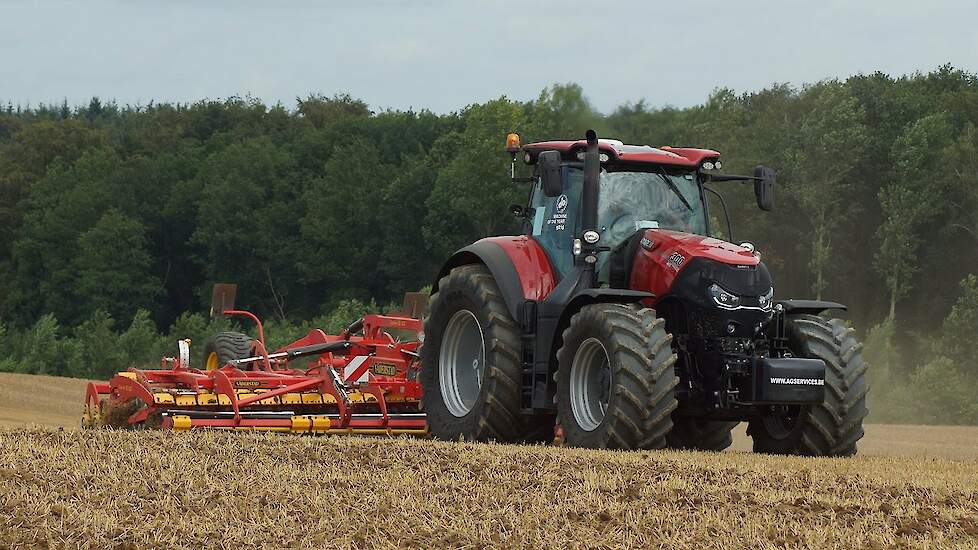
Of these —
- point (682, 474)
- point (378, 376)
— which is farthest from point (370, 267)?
point (682, 474)

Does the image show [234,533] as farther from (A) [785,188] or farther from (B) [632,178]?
(A) [785,188]

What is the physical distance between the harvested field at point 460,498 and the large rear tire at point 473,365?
161cm

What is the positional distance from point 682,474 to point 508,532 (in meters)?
1.85

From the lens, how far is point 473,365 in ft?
44.6

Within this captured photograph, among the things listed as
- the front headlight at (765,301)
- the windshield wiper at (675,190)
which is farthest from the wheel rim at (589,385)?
the windshield wiper at (675,190)

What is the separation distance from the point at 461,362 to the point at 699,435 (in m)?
2.21

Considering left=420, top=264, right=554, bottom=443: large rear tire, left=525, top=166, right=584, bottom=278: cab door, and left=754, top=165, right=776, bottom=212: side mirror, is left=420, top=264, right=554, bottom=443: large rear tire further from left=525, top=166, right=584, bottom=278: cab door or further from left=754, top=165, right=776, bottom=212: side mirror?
left=754, top=165, right=776, bottom=212: side mirror

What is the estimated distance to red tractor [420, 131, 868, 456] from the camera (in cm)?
1136

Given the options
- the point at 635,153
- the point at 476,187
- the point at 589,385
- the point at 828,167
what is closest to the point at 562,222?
the point at 635,153

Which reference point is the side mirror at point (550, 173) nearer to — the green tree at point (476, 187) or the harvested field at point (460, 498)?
the harvested field at point (460, 498)

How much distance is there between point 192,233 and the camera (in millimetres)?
77750

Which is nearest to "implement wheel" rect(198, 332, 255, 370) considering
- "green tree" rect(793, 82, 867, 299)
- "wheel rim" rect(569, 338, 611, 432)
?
"wheel rim" rect(569, 338, 611, 432)

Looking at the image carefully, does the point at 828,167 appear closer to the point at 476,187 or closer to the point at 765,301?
the point at 476,187

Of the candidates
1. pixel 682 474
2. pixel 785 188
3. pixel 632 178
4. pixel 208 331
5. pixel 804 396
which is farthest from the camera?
pixel 785 188
